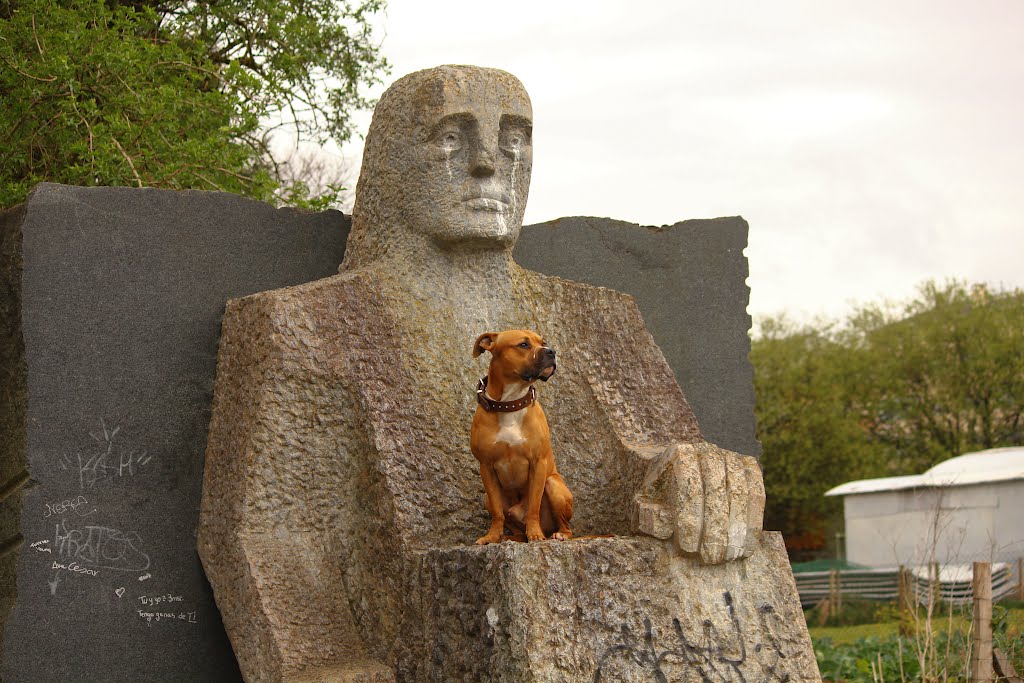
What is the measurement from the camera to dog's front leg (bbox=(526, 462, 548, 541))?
4.53m

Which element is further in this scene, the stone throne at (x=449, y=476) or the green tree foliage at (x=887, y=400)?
the green tree foliage at (x=887, y=400)

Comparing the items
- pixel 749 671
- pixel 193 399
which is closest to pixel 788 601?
pixel 749 671

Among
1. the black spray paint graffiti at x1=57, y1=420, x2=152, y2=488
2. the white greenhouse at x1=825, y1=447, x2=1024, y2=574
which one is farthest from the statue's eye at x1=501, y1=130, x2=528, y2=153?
the white greenhouse at x1=825, y1=447, x2=1024, y2=574

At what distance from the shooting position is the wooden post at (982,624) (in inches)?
276

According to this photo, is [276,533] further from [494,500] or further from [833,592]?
[833,592]

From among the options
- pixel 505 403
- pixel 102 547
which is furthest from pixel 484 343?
pixel 102 547

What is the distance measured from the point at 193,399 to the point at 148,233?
690mm

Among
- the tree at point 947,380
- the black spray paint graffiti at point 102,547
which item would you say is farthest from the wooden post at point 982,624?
the tree at point 947,380

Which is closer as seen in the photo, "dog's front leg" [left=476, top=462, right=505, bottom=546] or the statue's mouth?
"dog's front leg" [left=476, top=462, right=505, bottom=546]

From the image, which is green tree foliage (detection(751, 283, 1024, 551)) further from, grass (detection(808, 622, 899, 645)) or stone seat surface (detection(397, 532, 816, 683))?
stone seat surface (detection(397, 532, 816, 683))

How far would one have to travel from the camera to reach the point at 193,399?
532 cm

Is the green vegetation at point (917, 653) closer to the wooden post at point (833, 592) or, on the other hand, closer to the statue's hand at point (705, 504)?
the statue's hand at point (705, 504)

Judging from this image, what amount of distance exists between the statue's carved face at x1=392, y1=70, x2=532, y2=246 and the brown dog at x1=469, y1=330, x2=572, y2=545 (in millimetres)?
716

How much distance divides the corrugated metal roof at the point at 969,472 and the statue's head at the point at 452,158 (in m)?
12.8
